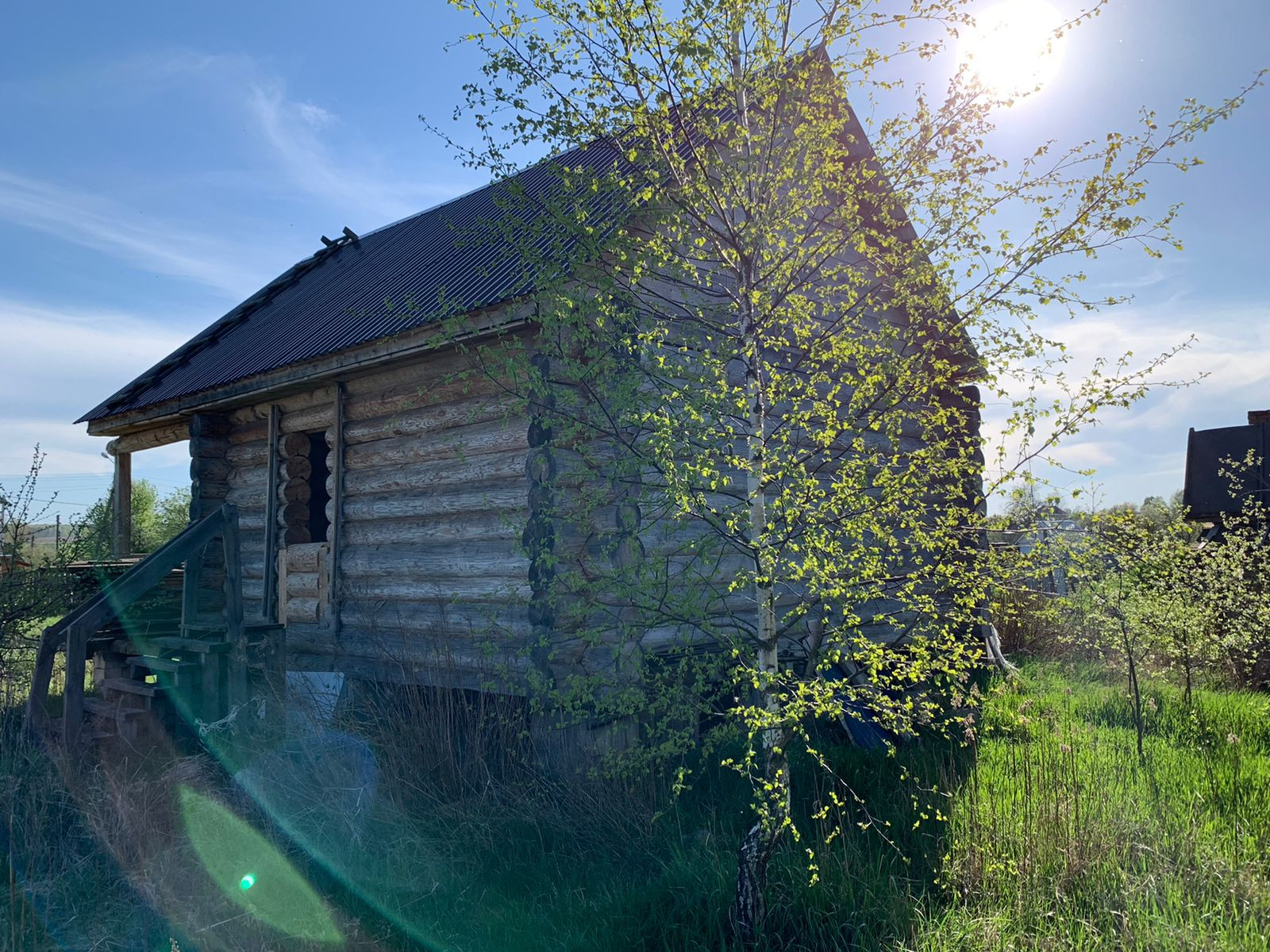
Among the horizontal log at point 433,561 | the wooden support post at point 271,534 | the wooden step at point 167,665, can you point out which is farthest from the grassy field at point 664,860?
the wooden support post at point 271,534

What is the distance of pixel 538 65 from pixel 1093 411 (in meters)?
3.30

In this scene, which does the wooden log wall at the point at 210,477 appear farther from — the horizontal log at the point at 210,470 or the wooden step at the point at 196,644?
the wooden step at the point at 196,644

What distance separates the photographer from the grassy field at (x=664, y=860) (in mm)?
4059

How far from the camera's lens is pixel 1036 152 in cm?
404

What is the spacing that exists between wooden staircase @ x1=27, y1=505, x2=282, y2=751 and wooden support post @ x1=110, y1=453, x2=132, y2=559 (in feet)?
18.2

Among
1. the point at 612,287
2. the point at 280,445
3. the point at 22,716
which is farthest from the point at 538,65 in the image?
the point at 22,716

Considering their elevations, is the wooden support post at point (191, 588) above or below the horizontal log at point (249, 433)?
below

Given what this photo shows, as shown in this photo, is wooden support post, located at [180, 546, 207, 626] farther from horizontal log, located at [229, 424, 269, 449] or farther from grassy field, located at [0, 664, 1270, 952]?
horizontal log, located at [229, 424, 269, 449]

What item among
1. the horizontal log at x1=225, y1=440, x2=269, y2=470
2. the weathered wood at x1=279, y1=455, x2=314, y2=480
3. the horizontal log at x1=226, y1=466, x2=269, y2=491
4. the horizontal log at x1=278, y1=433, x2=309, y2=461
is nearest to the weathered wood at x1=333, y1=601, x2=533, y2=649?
the weathered wood at x1=279, y1=455, x2=314, y2=480

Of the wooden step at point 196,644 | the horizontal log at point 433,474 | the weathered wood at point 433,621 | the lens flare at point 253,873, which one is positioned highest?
the horizontal log at point 433,474

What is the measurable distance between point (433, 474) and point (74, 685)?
3395 millimetres

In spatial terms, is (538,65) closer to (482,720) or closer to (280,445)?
(482,720)

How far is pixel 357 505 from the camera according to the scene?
8.98 m

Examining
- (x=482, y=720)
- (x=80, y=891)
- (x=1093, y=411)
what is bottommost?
(x=80, y=891)
